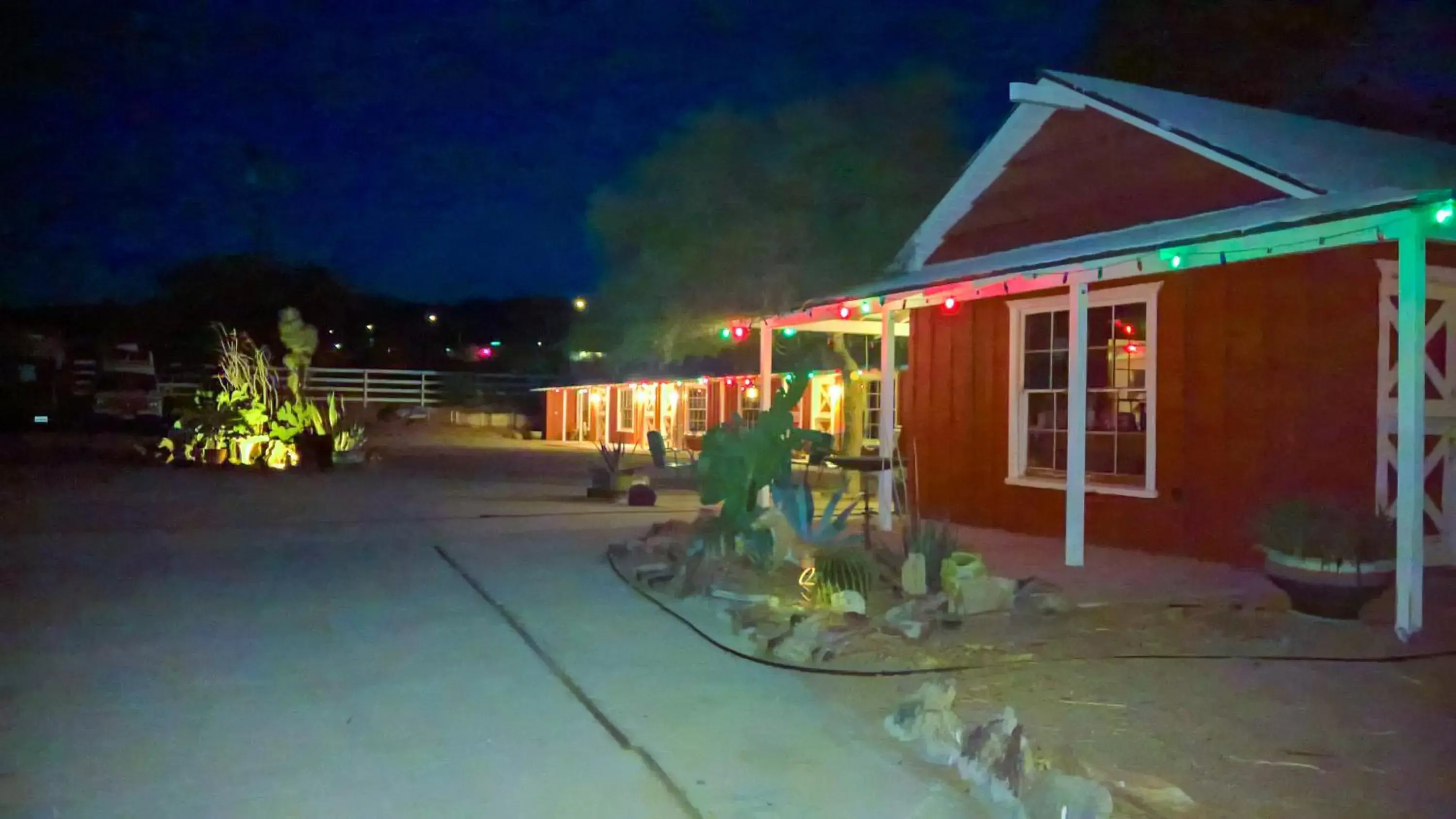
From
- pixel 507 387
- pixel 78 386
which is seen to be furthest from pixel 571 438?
pixel 78 386

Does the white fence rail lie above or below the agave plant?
above

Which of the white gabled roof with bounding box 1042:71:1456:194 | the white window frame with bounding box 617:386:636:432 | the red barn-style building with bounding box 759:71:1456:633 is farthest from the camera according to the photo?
the white window frame with bounding box 617:386:636:432

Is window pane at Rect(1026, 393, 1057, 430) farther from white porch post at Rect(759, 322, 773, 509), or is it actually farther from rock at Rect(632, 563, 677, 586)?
rock at Rect(632, 563, 677, 586)

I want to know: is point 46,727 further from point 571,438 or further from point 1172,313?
point 571,438

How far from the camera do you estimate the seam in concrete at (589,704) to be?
14.8 feet

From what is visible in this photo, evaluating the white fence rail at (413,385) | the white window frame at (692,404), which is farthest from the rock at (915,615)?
the white fence rail at (413,385)

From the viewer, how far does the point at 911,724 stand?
5.20 m

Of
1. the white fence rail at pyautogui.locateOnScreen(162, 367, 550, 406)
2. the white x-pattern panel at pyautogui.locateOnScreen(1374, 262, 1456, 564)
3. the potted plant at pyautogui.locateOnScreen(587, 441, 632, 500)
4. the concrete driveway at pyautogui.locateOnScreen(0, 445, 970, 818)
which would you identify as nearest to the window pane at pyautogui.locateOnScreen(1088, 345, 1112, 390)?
the white x-pattern panel at pyautogui.locateOnScreen(1374, 262, 1456, 564)

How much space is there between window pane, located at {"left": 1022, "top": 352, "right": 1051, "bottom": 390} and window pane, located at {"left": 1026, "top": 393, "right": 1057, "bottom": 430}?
11 centimetres

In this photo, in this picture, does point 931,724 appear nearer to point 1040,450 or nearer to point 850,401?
point 1040,450

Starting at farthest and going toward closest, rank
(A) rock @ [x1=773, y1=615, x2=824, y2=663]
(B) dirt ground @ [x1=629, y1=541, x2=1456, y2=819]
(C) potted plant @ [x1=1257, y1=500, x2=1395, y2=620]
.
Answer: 1. (C) potted plant @ [x1=1257, y1=500, x2=1395, y2=620]
2. (A) rock @ [x1=773, y1=615, x2=824, y2=663]
3. (B) dirt ground @ [x1=629, y1=541, x2=1456, y2=819]

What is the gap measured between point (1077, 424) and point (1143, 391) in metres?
1.66

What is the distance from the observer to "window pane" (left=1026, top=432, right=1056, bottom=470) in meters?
11.9

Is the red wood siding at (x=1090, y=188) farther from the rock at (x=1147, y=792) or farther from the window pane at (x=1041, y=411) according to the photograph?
the rock at (x=1147, y=792)
